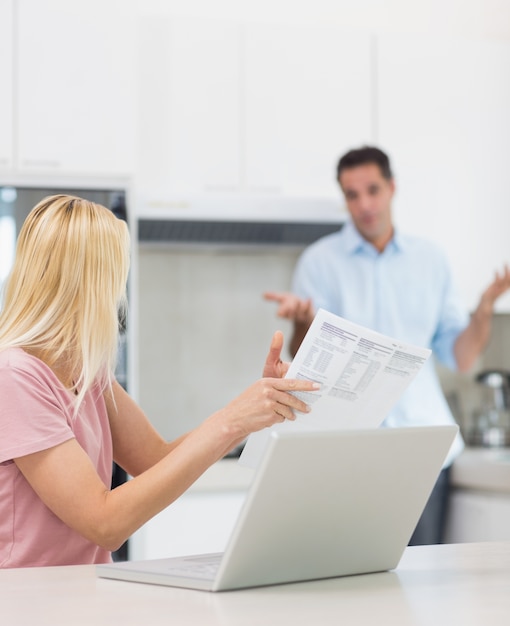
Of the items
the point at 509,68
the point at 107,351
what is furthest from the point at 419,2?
the point at 107,351

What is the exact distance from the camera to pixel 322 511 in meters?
1.17

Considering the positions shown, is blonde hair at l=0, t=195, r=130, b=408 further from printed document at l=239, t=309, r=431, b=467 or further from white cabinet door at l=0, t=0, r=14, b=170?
white cabinet door at l=0, t=0, r=14, b=170

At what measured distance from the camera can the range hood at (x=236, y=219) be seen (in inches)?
128

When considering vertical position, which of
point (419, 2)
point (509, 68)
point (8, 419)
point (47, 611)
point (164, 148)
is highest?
point (419, 2)

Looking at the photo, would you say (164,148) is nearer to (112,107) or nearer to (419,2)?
(112,107)

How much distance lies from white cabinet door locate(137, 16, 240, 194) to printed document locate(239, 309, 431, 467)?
6.52ft

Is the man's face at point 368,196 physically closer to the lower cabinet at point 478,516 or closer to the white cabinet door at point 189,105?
the white cabinet door at point 189,105

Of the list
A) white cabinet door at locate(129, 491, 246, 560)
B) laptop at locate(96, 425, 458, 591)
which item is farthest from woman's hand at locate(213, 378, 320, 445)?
white cabinet door at locate(129, 491, 246, 560)

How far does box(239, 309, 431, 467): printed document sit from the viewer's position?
1245 mm

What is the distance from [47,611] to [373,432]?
16.4 inches

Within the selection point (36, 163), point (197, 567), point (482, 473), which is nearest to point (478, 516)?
point (482, 473)

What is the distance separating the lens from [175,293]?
3.70 metres

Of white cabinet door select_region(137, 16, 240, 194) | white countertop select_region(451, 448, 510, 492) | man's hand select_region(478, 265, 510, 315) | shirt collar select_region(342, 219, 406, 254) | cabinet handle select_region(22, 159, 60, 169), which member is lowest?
white countertop select_region(451, 448, 510, 492)

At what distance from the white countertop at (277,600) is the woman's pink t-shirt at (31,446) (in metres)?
0.16
